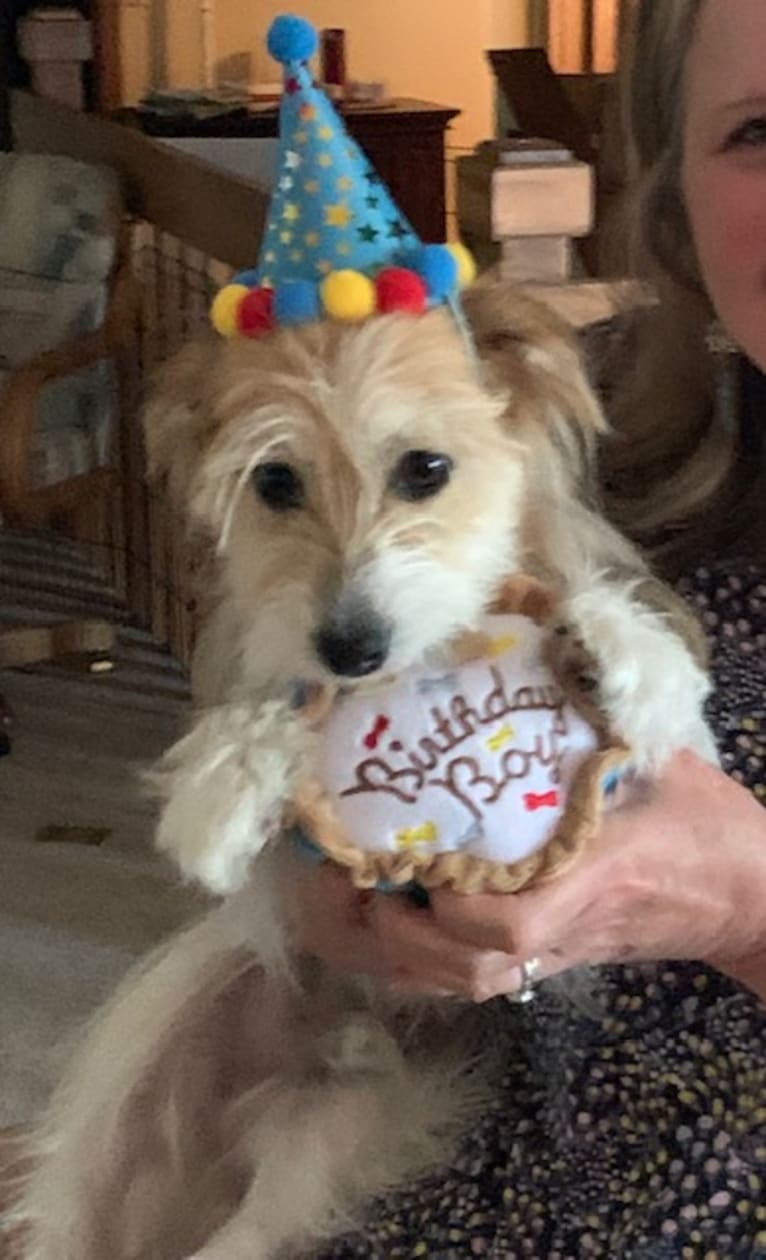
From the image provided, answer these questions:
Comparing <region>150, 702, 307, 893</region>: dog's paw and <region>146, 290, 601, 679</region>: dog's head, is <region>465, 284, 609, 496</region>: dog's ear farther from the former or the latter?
<region>150, 702, 307, 893</region>: dog's paw

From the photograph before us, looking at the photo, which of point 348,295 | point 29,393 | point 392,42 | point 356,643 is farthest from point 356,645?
point 392,42

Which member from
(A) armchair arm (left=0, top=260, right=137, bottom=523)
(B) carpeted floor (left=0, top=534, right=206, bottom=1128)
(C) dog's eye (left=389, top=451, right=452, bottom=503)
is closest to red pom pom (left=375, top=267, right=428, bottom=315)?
(C) dog's eye (left=389, top=451, right=452, bottom=503)

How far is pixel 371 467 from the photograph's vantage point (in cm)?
113

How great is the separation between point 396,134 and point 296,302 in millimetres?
4068

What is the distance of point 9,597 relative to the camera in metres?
4.14

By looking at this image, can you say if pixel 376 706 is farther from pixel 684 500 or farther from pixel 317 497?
pixel 684 500

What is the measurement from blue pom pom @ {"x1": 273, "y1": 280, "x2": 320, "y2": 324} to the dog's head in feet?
0.04

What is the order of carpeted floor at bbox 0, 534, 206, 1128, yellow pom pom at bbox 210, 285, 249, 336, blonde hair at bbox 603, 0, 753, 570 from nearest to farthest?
Result: yellow pom pom at bbox 210, 285, 249, 336
blonde hair at bbox 603, 0, 753, 570
carpeted floor at bbox 0, 534, 206, 1128

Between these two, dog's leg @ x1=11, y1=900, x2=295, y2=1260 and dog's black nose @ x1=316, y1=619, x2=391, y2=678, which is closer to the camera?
dog's black nose @ x1=316, y1=619, x2=391, y2=678

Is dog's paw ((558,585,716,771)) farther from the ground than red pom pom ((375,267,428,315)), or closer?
closer

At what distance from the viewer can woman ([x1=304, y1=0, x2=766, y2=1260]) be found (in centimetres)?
105

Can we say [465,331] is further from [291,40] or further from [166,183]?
[166,183]

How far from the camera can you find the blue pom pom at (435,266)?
1077 millimetres

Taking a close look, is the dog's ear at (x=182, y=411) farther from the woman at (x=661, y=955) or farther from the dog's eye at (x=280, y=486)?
the woman at (x=661, y=955)
